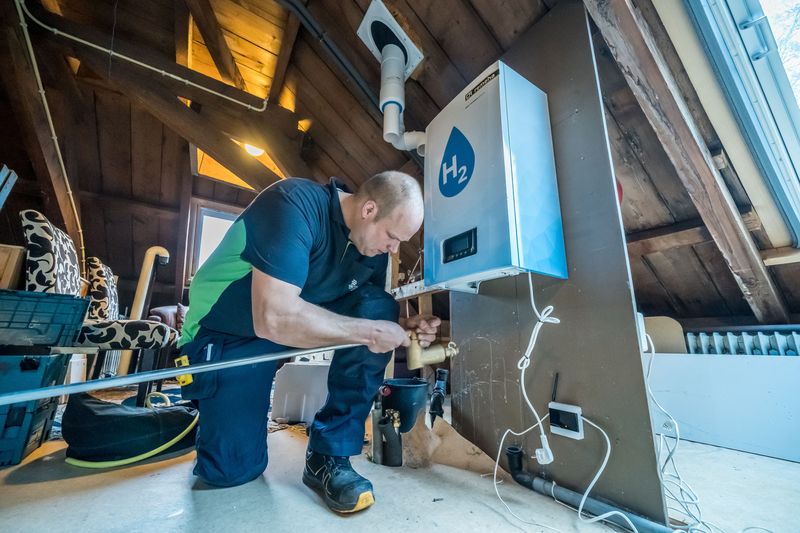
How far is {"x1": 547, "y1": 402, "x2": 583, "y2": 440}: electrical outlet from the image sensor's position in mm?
884

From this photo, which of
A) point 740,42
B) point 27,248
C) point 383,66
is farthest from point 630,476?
point 27,248

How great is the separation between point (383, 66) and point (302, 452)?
1763 millimetres

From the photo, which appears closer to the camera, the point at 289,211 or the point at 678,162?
the point at 289,211

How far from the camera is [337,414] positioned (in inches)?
40.3

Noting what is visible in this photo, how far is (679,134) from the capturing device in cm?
115

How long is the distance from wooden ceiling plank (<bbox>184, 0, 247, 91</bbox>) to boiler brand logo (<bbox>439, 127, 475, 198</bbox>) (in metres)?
2.39

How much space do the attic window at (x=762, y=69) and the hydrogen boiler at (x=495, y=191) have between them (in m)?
0.52

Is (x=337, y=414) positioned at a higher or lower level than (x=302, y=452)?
higher

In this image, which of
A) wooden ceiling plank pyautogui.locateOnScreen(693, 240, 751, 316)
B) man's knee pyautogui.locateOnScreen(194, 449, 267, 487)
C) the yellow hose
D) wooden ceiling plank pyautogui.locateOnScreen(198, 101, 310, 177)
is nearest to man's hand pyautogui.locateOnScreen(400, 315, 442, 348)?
man's knee pyautogui.locateOnScreen(194, 449, 267, 487)

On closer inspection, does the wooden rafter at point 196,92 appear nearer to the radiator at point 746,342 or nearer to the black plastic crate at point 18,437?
the black plastic crate at point 18,437

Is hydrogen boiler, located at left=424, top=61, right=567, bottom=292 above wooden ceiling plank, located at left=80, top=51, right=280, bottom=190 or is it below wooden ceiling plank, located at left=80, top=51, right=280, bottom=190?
below

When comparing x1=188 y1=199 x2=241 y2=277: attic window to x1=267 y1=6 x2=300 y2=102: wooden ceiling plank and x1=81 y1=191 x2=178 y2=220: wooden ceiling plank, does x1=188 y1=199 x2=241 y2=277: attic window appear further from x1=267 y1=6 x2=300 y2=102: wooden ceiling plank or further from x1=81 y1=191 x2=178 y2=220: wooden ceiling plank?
x1=267 y1=6 x2=300 y2=102: wooden ceiling plank

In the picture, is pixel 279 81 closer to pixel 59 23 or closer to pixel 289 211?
pixel 59 23

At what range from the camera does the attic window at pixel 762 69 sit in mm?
1007
